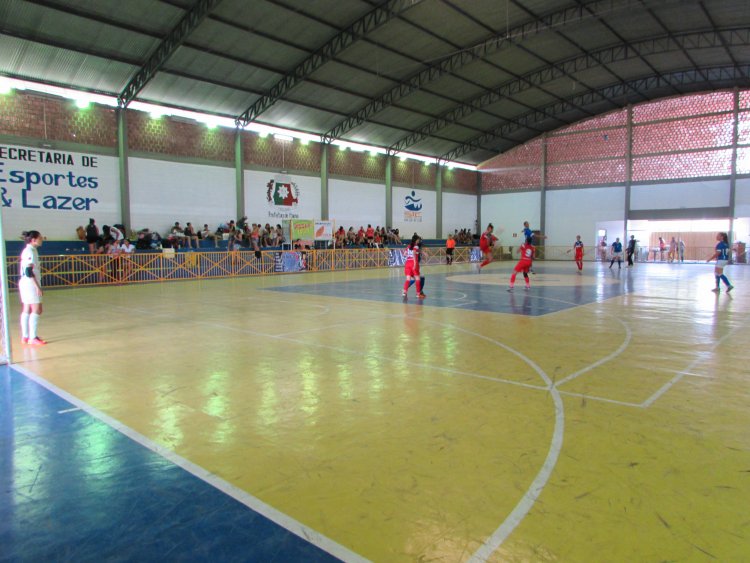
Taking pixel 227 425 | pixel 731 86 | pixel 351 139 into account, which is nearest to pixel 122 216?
pixel 351 139

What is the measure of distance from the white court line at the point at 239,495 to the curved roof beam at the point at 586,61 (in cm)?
3267

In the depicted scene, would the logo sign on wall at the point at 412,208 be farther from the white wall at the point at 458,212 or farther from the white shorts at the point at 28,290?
the white shorts at the point at 28,290

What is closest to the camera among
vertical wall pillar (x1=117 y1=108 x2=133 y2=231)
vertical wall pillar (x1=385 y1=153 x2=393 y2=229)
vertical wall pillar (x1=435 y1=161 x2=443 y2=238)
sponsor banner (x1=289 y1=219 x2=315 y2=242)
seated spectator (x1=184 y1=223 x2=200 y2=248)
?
vertical wall pillar (x1=117 y1=108 x2=133 y2=231)

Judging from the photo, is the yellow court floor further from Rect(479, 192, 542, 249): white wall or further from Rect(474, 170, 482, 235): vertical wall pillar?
Rect(474, 170, 482, 235): vertical wall pillar

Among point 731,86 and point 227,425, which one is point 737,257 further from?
point 227,425

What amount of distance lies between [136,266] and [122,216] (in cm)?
355

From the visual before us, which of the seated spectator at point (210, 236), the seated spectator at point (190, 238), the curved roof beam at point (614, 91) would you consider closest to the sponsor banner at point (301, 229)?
the seated spectator at point (210, 236)

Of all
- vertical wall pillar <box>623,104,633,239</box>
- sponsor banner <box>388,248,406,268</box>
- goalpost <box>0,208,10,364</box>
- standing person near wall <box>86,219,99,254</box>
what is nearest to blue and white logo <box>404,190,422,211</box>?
sponsor banner <box>388,248,406,268</box>

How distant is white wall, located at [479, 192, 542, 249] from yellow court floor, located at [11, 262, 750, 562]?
34696 millimetres

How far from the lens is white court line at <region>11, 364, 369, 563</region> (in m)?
2.83

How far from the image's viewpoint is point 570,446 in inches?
166

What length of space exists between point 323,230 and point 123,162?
11.1 metres

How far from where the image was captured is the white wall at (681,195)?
35.5 m

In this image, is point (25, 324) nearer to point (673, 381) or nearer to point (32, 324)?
point (32, 324)
